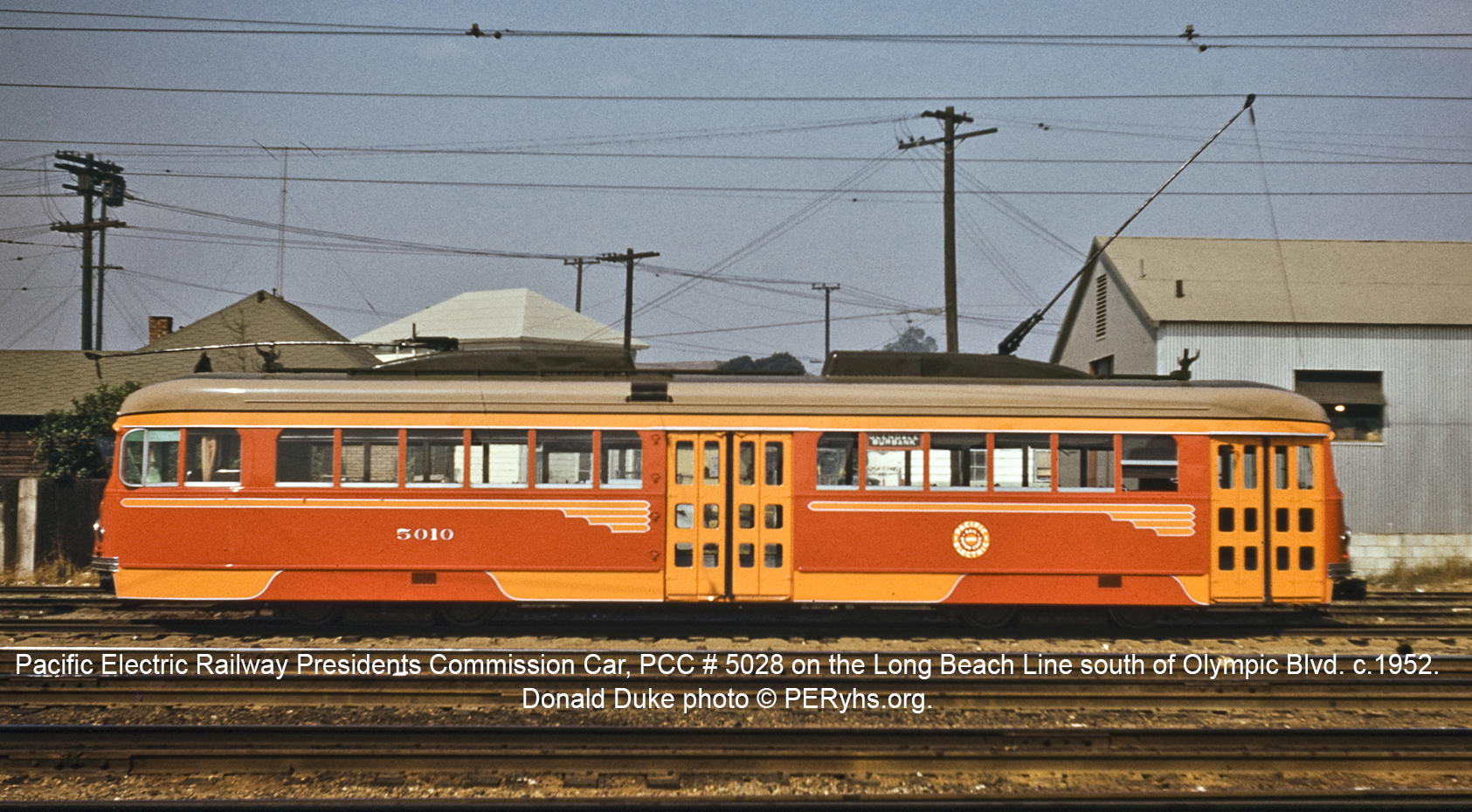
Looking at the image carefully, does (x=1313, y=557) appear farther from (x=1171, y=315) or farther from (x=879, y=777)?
(x=1171, y=315)

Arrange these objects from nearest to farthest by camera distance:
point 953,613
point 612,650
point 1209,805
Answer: point 1209,805, point 612,650, point 953,613

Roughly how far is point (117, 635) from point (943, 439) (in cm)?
996

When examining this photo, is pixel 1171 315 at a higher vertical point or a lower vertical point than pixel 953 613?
higher

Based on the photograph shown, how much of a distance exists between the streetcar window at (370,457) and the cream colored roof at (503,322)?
3169cm

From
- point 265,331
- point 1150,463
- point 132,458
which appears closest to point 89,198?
point 265,331

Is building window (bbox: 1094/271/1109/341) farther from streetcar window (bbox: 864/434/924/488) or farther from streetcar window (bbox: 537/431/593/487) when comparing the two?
streetcar window (bbox: 537/431/593/487)

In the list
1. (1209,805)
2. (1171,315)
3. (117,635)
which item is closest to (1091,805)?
(1209,805)

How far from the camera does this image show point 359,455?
37.2 feet

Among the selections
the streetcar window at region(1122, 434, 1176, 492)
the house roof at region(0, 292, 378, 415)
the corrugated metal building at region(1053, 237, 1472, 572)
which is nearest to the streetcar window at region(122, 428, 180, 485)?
the streetcar window at region(1122, 434, 1176, 492)

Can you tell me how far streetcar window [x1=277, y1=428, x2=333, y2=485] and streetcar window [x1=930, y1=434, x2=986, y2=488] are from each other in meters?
6.85

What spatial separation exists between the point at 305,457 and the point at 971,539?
7.60m

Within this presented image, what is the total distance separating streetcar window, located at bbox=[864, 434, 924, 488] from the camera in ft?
37.2

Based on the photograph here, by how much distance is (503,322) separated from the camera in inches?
1761

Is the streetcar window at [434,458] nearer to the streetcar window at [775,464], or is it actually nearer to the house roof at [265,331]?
the streetcar window at [775,464]
